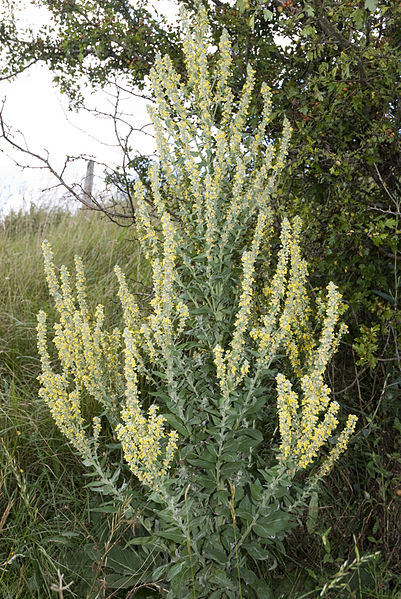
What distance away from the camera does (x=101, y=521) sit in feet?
10.0

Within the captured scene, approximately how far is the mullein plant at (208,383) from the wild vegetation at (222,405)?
0.5 inches

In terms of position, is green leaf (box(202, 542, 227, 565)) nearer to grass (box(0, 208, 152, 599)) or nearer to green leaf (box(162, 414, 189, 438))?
green leaf (box(162, 414, 189, 438))

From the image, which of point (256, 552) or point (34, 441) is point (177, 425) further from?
point (34, 441)

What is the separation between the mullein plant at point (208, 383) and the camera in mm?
2414

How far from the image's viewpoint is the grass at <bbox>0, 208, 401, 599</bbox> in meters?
2.67

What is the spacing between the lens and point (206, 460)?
2539 mm

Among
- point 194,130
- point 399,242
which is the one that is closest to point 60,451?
point 194,130

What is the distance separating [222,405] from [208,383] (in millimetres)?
389

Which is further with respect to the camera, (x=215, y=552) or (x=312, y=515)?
(x=312, y=515)

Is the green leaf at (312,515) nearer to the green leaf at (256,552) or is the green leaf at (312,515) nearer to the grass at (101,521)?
the grass at (101,521)

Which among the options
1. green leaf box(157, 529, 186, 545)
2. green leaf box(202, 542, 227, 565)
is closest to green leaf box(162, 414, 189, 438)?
green leaf box(157, 529, 186, 545)

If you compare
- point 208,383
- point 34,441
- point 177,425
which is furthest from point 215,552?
point 34,441

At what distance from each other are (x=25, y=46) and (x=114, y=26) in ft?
3.76

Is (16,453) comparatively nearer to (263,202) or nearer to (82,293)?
(82,293)
